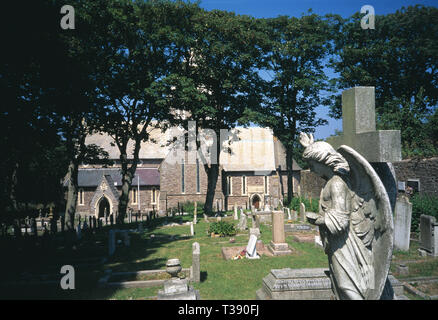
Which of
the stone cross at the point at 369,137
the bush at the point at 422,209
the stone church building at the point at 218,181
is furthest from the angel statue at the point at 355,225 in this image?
the stone church building at the point at 218,181

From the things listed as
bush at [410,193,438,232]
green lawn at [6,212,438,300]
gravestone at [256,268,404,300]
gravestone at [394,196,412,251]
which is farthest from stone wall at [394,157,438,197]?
gravestone at [256,268,404,300]

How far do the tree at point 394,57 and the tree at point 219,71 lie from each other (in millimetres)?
9652

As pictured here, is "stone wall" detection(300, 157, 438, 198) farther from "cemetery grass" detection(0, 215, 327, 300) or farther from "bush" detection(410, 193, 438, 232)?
"cemetery grass" detection(0, 215, 327, 300)

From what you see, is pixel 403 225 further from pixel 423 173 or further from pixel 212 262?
pixel 212 262

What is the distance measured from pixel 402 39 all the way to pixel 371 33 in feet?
9.29

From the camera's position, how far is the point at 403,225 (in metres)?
11.8

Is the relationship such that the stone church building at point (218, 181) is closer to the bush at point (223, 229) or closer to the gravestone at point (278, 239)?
the bush at point (223, 229)

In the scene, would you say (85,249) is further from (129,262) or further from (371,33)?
(371,33)

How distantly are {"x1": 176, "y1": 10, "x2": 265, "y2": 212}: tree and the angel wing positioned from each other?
17472 millimetres

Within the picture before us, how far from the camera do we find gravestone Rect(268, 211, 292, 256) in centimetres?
1218

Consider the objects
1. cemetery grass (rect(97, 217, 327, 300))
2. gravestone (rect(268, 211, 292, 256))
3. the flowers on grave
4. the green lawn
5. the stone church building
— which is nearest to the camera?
cemetery grass (rect(97, 217, 327, 300))

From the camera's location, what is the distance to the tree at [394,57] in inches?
1046

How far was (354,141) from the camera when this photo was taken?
163 inches

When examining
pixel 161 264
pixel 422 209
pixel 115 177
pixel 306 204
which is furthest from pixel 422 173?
pixel 115 177
